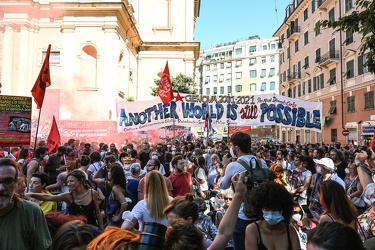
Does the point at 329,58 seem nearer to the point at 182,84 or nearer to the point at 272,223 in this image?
the point at 182,84

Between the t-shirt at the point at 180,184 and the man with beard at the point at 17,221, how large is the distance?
4.21m

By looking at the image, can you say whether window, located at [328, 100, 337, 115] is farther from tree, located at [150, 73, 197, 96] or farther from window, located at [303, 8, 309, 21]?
tree, located at [150, 73, 197, 96]

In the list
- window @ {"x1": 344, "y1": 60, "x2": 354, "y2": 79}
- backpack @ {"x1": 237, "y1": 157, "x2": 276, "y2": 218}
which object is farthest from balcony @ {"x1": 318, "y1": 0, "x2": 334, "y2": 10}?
backpack @ {"x1": 237, "y1": 157, "x2": 276, "y2": 218}

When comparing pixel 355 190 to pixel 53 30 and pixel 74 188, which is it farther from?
pixel 53 30

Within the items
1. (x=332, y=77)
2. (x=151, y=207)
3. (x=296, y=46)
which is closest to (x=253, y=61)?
(x=296, y=46)

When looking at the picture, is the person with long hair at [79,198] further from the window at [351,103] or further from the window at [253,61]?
the window at [253,61]

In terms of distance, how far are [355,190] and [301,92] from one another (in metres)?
38.2

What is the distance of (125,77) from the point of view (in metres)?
29.9

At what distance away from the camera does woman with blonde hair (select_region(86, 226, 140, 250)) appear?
1.60 meters

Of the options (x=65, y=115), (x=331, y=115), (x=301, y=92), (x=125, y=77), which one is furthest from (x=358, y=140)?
(x=65, y=115)

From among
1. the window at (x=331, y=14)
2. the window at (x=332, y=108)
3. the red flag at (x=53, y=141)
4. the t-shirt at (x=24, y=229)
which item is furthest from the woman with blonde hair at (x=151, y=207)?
the window at (x=331, y=14)

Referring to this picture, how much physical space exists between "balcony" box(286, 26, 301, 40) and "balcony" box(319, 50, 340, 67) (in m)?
8.95

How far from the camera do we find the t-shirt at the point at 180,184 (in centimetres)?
679

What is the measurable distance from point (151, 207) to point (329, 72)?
34519mm
